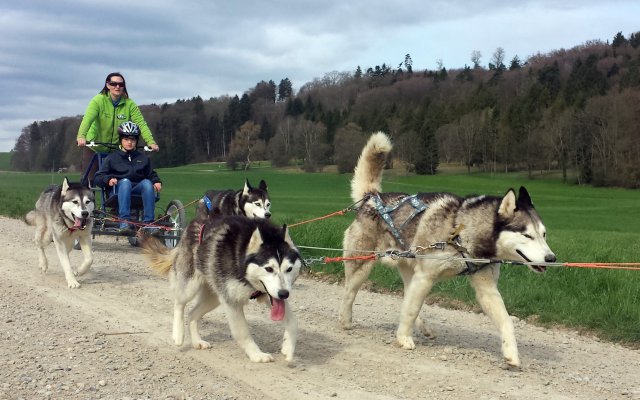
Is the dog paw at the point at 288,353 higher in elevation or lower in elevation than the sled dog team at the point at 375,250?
lower

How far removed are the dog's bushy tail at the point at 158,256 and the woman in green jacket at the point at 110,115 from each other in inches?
209

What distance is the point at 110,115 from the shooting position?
41.0ft

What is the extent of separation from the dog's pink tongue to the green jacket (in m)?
8.07

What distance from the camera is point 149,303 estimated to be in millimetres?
7898

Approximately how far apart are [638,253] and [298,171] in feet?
261

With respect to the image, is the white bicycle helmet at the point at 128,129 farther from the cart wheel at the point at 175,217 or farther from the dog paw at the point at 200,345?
the dog paw at the point at 200,345

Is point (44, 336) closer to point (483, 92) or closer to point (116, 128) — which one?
point (116, 128)

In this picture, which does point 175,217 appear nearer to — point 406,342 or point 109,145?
point 109,145

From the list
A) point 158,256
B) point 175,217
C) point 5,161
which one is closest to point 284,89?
point 5,161

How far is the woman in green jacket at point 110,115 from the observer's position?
12.3m

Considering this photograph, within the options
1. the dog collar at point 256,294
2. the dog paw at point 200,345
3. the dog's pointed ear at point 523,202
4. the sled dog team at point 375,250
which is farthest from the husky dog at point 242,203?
the dog's pointed ear at point 523,202

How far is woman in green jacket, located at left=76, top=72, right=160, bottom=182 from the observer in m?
12.3

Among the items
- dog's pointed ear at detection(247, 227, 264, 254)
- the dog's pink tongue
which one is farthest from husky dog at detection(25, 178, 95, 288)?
the dog's pink tongue

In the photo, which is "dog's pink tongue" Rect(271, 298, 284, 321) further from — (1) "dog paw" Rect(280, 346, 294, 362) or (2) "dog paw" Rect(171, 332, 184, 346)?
(2) "dog paw" Rect(171, 332, 184, 346)
